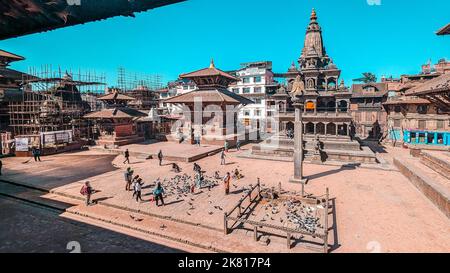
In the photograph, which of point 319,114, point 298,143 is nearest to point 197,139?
point 319,114

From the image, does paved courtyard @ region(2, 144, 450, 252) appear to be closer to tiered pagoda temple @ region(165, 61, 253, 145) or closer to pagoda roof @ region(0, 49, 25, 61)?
tiered pagoda temple @ region(165, 61, 253, 145)

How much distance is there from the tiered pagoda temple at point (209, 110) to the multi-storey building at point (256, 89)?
65.9 feet

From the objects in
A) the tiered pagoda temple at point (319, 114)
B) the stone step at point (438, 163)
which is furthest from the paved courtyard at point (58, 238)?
the stone step at point (438, 163)

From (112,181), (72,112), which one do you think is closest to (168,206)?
(112,181)

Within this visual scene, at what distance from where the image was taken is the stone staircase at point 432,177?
12.2 metres

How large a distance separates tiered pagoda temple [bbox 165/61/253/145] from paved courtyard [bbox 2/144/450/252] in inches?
412

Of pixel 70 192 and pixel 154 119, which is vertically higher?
pixel 154 119

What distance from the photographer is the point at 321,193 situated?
14.7m

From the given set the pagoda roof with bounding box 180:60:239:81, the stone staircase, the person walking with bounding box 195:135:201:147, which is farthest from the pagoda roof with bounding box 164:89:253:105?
the stone staircase

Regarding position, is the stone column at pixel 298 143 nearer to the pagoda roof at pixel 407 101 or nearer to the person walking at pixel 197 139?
the person walking at pixel 197 139

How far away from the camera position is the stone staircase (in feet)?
40.1
